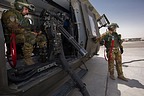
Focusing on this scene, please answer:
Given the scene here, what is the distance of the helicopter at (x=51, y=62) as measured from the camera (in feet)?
4.36

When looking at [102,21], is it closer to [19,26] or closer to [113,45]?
[113,45]

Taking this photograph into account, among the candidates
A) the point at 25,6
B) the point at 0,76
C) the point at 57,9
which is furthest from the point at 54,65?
the point at 57,9

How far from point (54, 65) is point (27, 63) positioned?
0.41 m

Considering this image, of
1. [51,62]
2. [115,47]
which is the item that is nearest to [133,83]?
[115,47]

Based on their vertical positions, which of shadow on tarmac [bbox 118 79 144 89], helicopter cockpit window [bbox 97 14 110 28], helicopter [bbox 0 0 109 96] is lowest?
shadow on tarmac [bbox 118 79 144 89]

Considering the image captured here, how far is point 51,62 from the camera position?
90.3 inches

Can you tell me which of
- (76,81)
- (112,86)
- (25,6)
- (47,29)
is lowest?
(112,86)

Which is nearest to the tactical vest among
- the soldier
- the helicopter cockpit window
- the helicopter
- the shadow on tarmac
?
the soldier

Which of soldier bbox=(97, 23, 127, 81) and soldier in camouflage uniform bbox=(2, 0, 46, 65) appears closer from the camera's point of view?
soldier in camouflage uniform bbox=(2, 0, 46, 65)

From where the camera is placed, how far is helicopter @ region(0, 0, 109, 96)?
1.33 meters

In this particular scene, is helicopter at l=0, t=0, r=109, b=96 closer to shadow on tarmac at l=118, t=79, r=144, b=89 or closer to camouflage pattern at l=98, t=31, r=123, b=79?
camouflage pattern at l=98, t=31, r=123, b=79

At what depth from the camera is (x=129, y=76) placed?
393cm

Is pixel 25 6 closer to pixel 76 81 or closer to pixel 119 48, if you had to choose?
pixel 76 81

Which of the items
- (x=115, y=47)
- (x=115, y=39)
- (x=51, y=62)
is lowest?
(x=51, y=62)
